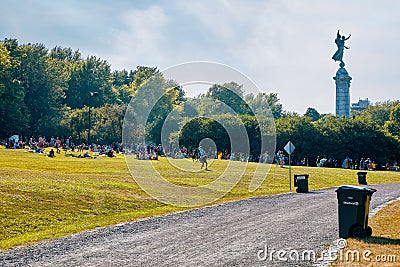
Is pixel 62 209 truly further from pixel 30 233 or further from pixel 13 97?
pixel 13 97

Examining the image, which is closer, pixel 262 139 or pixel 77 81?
pixel 262 139

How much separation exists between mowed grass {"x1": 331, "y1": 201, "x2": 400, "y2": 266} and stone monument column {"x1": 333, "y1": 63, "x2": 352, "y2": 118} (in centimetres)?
9012

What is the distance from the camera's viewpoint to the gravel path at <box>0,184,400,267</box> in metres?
12.6

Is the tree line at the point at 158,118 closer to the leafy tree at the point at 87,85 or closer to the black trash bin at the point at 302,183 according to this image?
the leafy tree at the point at 87,85

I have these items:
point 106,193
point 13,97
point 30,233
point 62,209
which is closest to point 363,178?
point 106,193

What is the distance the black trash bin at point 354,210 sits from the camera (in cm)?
1473

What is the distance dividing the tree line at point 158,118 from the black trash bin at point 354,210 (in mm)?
31734

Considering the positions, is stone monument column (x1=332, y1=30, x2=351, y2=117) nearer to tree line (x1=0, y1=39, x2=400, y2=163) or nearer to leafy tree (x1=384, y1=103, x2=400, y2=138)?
tree line (x1=0, y1=39, x2=400, y2=163)

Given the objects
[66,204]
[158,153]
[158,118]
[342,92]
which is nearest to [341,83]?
[342,92]

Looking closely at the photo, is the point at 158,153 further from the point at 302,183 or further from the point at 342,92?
the point at 342,92

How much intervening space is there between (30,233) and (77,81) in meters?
121

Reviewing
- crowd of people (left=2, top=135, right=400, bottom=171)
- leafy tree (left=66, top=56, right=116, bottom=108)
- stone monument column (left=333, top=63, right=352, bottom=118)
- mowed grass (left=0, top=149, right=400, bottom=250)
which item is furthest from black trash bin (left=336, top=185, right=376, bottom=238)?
leafy tree (left=66, top=56, right=116, bottom=108)

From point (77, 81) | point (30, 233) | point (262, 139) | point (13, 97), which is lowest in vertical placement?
point (30, 233)

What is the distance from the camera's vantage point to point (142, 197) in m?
28.3
